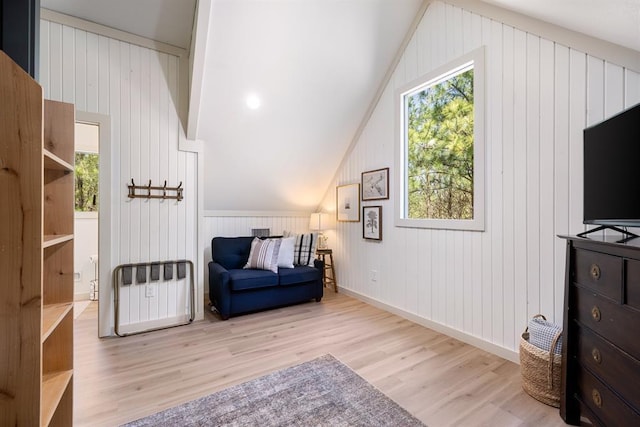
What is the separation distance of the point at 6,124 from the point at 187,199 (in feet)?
7.66

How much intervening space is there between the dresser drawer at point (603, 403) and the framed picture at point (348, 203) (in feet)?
8.75

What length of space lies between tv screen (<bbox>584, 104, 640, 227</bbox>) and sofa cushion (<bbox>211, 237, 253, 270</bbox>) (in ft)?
10.8

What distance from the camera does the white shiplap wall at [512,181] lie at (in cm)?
193

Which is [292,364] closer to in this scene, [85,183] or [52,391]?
[52,391]

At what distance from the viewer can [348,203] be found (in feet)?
13.4

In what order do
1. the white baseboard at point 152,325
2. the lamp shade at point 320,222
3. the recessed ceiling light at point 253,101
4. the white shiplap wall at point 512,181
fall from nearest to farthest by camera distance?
the white shiplap wall at point 512,181 < the white baseboard at point 152,325 < the recessed ceiling light at point 253,101 < the lamp shade at point 320,222

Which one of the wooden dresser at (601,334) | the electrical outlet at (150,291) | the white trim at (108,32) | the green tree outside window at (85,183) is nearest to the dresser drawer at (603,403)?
the wooden dresser at (601,334)

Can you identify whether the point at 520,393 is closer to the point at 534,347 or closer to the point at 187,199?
the point at 534,347

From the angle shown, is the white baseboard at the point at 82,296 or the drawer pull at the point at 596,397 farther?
the white baseboard at the point at 82,296

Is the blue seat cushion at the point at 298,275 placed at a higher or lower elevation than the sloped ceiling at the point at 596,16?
lower

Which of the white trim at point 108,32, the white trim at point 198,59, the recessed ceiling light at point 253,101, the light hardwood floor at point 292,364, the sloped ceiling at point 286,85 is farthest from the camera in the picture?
the recessed ceiling light at point 253,101

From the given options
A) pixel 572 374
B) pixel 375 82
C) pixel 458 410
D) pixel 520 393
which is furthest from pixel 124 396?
pixel 375 82

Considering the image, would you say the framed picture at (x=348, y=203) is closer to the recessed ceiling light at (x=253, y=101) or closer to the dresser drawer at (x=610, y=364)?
the recessed ceiling light at (x=253, y=101)

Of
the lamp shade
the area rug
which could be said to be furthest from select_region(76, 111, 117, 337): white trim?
the lamp shade
